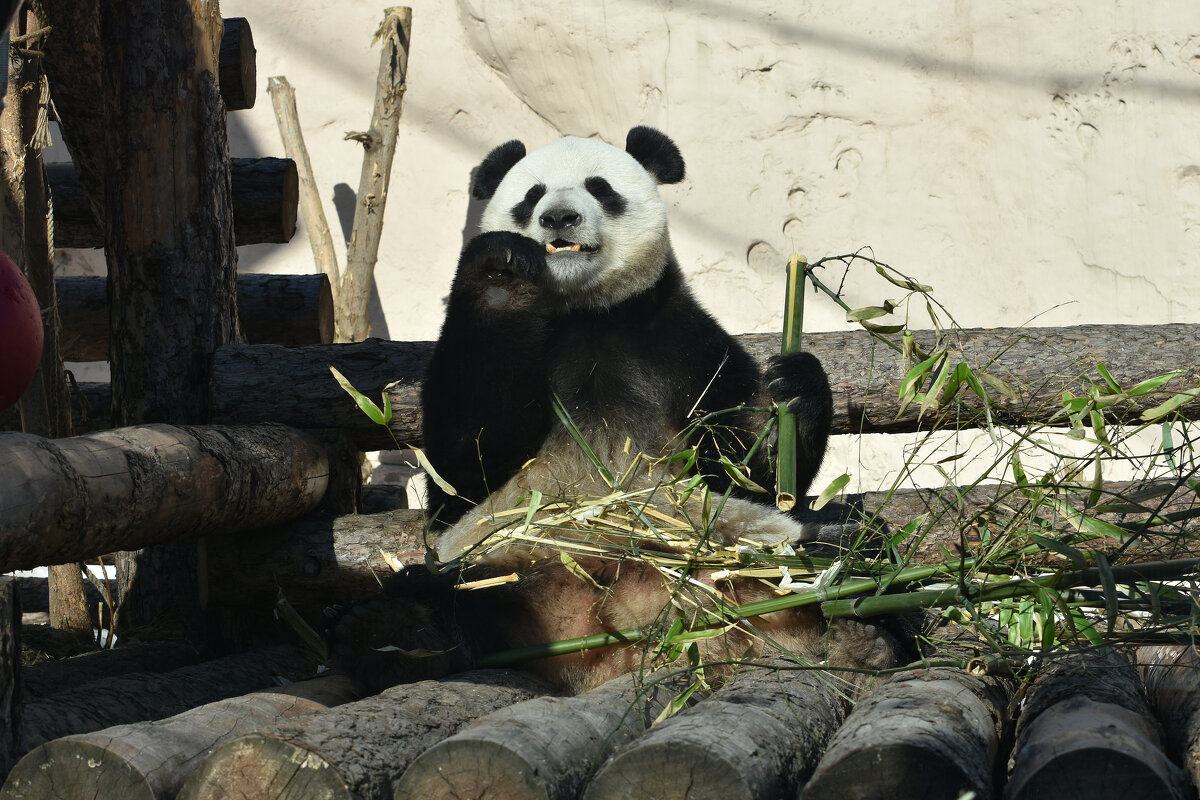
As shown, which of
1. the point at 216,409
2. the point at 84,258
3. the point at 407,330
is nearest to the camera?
the point at 216,409

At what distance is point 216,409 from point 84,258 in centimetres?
590

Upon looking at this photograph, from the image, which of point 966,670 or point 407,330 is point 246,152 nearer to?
point 407,330

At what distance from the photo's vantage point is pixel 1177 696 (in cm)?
208

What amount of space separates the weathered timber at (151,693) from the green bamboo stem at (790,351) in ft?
4.76

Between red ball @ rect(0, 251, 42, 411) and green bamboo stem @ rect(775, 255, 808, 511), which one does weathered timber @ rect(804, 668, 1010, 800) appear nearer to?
green bamboo stem @ rect(775, 255, 808, 511)

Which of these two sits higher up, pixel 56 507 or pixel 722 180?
pixel 722 180

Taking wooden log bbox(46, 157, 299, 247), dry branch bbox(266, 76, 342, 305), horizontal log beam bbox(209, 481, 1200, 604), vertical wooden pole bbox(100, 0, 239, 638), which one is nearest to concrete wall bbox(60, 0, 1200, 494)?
dry branch bbox(266, 76, 342, 305)

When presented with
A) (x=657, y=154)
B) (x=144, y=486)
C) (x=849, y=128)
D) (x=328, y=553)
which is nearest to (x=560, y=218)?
(x=657, y=154)

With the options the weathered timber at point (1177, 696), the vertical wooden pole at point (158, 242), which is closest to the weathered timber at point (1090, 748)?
the weathered timber at point (1177, 696)

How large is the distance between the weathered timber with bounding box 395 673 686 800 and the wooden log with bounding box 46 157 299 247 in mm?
3545

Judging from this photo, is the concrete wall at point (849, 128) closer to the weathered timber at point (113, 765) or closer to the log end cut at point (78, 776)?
the weathered timber at point (113, 765)

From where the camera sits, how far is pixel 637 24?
7.62 meters

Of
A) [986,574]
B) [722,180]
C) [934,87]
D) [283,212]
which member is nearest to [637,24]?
[722,180]

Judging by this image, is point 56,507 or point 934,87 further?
point 934,87
